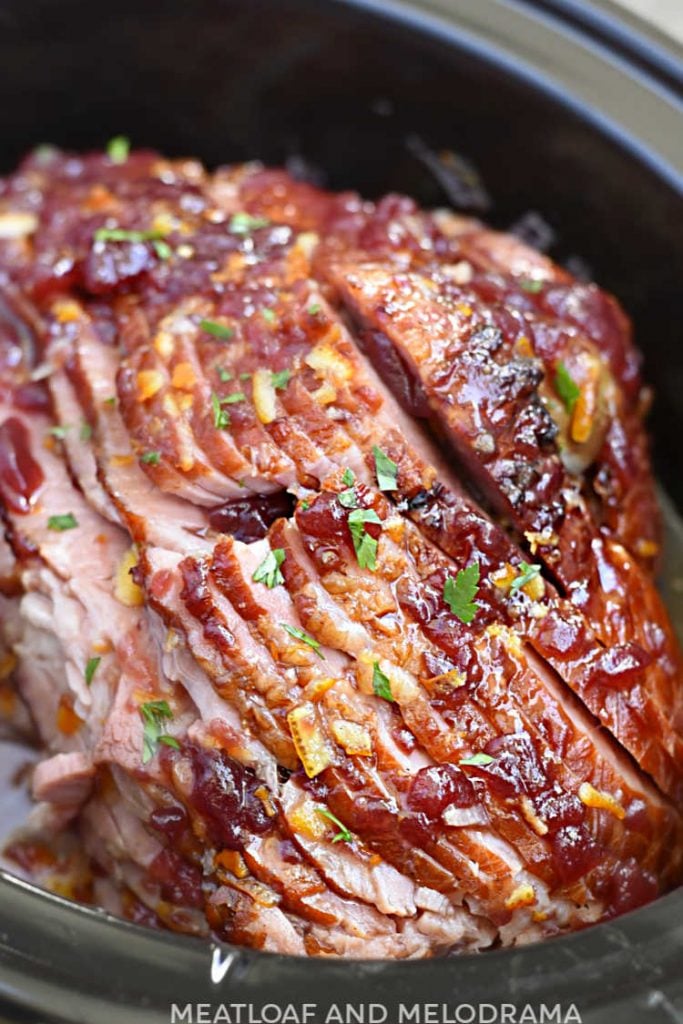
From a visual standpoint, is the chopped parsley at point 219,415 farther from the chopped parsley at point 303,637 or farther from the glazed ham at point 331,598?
the chopped parsley at point 303,637

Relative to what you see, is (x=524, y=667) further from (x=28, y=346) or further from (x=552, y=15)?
(x=552, y=15)

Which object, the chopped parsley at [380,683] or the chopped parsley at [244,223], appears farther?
the chopped parsley at [244,223]

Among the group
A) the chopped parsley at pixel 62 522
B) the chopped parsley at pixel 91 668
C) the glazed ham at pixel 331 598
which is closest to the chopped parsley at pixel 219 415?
the glazed ham at pixel 331 598

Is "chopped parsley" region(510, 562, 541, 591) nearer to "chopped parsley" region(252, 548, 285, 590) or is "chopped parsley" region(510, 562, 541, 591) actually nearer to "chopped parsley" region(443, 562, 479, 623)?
"chopped parsley" region(443, 562, 479, 623)

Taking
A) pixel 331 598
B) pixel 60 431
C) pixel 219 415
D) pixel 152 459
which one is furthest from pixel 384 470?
pixel 60 431

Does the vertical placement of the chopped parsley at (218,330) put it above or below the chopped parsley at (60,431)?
above

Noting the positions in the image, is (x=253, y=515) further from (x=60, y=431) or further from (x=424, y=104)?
(x=424, y=104)
